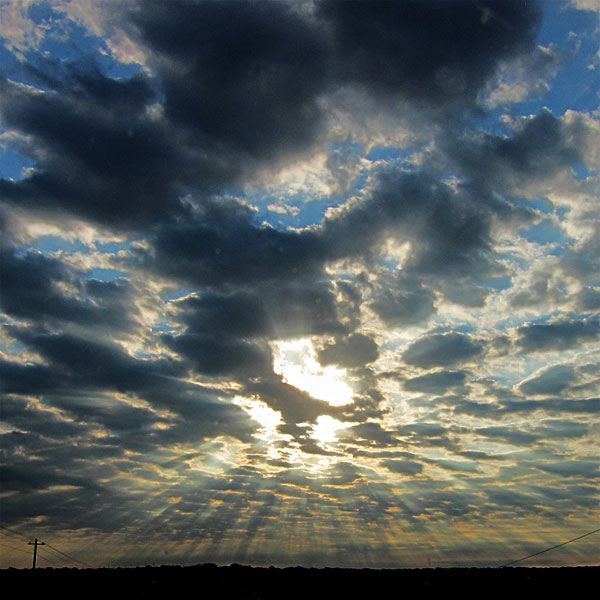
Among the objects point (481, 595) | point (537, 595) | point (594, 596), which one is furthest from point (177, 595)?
point (594, 596)

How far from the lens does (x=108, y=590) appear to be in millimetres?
48406

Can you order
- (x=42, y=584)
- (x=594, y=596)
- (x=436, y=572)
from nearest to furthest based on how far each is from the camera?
(x=594, y=596)
(x=42, y=584)
(x=436, y=572)

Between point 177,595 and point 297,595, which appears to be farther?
point 297,595

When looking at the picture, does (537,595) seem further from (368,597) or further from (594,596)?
(368,597)

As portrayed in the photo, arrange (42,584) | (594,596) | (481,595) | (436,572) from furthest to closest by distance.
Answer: (436,572) < (42,584) < (481,595) < (594,596)

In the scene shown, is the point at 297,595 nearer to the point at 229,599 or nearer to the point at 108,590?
the point at 229,599

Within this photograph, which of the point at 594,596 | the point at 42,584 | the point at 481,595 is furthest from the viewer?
the point at 42,584

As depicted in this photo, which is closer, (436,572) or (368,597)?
(368,597)

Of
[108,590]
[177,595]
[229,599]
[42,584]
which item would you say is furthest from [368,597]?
[42,584]

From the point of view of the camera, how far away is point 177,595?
45281 mm

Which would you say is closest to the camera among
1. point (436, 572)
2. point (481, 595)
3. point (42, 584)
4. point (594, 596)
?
point (594, 596)

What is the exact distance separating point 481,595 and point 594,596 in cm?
1050

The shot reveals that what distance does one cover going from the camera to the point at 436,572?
73.8 meters

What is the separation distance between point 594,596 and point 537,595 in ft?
16.7
